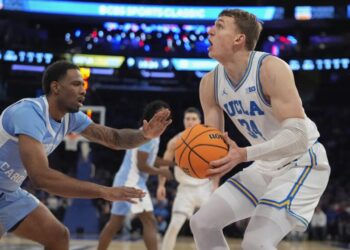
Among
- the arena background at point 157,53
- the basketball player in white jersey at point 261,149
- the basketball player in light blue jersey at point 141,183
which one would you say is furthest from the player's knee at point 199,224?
the arena background at point 157,53

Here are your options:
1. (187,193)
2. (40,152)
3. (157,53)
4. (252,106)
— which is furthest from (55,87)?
(157,53)

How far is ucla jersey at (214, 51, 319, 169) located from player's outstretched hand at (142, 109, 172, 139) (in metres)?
0.43

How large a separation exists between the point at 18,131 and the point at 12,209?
0.58 meters

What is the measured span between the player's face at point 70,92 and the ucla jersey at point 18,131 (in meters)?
0.12

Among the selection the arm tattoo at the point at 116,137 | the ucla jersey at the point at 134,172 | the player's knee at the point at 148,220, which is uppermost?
the arm tattoo at the point at 116,137

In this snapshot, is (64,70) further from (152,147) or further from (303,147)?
(152,147)

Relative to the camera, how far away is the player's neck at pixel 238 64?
3568 millimetres

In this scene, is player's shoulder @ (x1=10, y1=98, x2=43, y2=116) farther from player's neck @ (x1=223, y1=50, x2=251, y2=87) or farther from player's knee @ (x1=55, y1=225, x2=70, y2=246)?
player's neck @ (x1=223, y1=50, x2=251, y2=87)

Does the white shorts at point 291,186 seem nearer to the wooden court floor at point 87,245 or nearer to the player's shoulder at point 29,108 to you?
the player's shoulder at point 29,108

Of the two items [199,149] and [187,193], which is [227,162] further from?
[187,193]

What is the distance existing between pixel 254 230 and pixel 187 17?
60.9 ft

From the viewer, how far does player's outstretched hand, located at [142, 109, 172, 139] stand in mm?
3936

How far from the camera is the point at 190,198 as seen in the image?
719 cm

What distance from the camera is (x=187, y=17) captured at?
2116 cm
